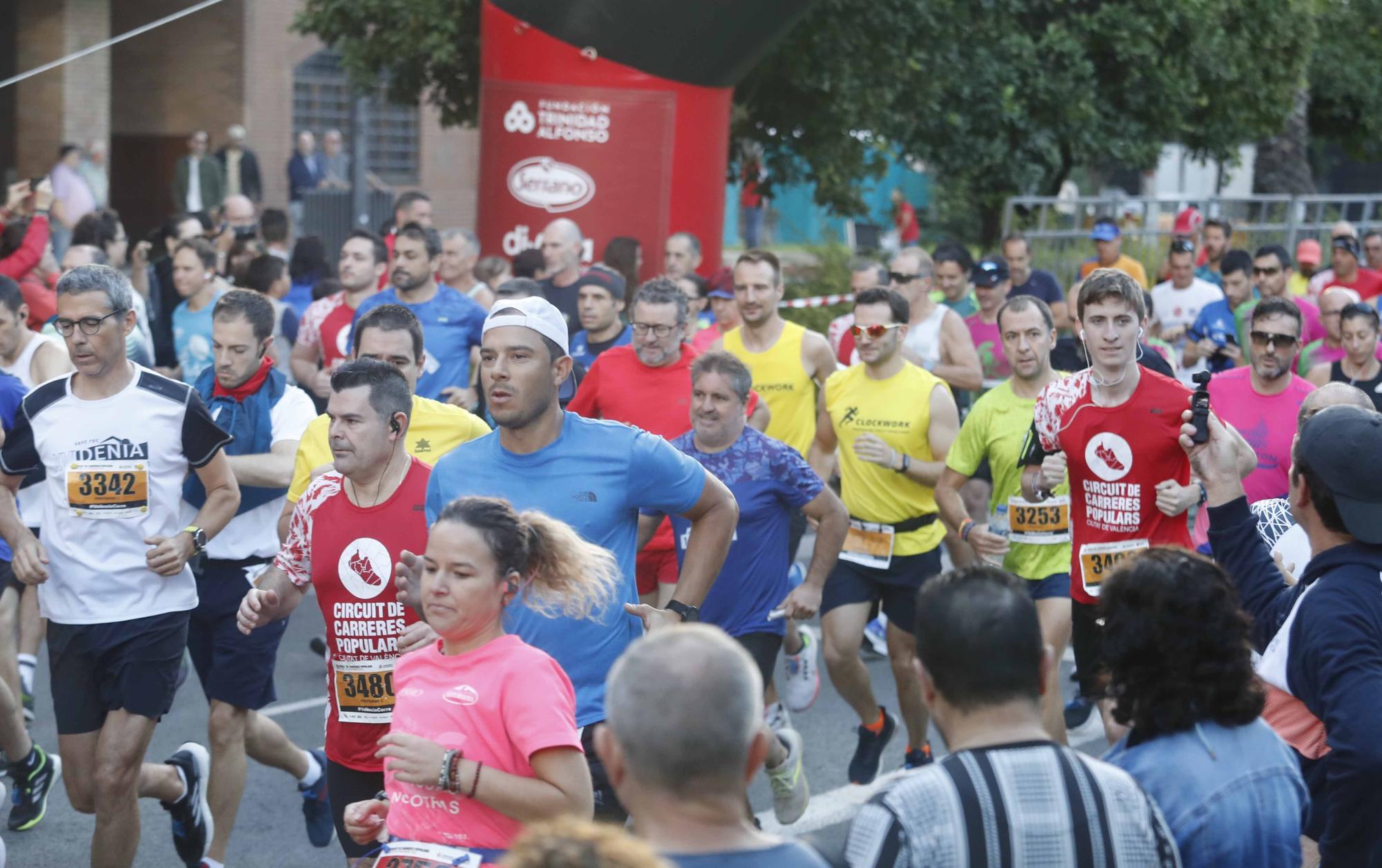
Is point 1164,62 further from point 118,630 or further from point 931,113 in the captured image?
point 118,630

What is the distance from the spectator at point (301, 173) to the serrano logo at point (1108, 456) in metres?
19.0

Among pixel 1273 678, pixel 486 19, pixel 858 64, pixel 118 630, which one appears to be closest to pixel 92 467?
pixel 118 630

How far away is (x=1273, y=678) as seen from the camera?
147 inches

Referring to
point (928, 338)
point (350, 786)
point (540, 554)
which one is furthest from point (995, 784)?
point (928, 338)

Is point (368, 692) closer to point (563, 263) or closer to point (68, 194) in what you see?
→ point (563, 263)

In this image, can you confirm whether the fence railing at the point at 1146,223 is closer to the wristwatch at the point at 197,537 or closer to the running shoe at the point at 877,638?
the running shoe at the point at 877,638

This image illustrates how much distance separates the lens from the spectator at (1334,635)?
3365mm

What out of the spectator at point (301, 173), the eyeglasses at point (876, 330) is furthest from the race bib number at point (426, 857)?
the spectator at point (301, 173)

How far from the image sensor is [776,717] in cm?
698

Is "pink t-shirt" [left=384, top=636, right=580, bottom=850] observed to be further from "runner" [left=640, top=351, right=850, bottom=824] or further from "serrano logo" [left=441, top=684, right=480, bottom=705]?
"runner" [left=640, top=351, right=850, bottom=824]

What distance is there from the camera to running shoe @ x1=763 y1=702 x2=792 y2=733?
22.4 feet

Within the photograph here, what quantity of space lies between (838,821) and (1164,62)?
47.8 feet

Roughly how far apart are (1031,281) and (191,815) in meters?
7.82

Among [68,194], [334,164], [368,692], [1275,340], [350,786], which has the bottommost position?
[350,786]
